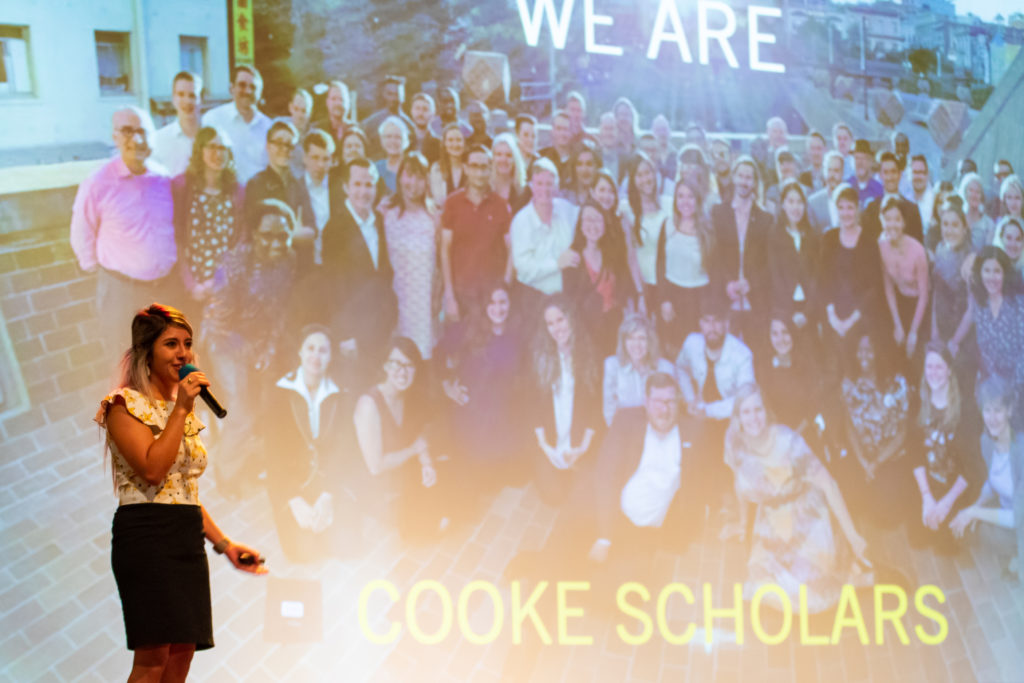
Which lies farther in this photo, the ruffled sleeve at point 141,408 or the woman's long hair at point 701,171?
the woman's long hair at point 701,171

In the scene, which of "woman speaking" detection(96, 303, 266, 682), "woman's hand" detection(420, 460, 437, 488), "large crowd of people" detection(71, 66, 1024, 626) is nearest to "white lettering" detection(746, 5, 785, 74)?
"large crowd of people" detection(71, 66, 1024, 626)

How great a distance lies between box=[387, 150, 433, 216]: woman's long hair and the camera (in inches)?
118

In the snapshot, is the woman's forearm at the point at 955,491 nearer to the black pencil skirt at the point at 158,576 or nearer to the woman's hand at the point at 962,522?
the woman's hand at the point at 962,522

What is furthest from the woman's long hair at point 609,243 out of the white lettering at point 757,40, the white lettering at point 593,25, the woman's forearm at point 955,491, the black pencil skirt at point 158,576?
the black pencil skirt at point 158,576

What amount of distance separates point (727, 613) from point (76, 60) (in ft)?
8.61

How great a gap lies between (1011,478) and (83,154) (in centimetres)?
Result: 326

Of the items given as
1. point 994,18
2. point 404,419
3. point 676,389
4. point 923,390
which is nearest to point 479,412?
point 404,419

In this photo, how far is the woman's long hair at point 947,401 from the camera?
132 inches

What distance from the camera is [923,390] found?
3363 millimetres

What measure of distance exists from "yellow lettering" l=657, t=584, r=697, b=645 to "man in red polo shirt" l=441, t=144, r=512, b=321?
44.9 inches

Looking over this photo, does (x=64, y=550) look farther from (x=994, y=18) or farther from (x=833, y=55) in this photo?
(x=994, y=18)

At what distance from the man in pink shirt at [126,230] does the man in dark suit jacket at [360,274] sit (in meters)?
0.48

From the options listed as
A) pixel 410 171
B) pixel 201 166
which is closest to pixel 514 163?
pixel 410 171

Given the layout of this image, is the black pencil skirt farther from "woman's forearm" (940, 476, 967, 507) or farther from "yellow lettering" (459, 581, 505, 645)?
"woman's forearm" (940, 476, 967, 507)
